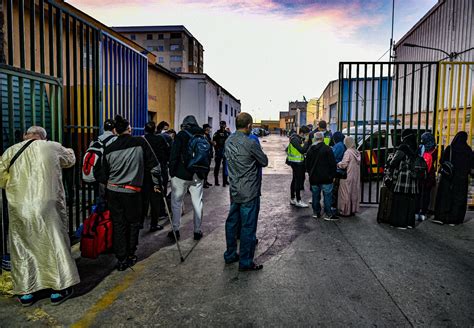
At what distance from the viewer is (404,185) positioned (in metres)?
7.09

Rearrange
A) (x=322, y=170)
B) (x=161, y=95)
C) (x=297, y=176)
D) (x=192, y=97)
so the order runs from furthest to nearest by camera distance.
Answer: (x=192, y=97) → (x=161, y=95) → (x=297, y=176) → (x=322, y=170)

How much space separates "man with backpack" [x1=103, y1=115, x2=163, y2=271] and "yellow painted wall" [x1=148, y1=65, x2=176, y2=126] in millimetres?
12130

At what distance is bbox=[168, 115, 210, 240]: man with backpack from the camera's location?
20.0ft

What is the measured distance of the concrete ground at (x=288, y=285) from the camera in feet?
12.1

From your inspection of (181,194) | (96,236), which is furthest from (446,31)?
(96,236)

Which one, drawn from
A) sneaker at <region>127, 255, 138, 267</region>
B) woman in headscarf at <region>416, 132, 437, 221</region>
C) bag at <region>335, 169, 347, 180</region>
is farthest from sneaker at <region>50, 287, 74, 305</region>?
woman in headscarf at <region>416, 132, 437, 221</region>

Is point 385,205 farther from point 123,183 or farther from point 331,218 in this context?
point 123,183

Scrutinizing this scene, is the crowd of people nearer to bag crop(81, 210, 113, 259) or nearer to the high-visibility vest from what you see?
bag crop(81, 210, 113, 259)

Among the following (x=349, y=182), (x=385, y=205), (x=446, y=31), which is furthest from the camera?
(x=446, y=31)

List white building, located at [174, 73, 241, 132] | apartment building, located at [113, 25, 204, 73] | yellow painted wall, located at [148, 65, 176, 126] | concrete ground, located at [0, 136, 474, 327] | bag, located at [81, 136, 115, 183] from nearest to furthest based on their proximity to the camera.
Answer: concrete ground, located at [0, 136, 474, 327] < bag, located at [81, 136, 115, 183] < yellow painted wall, located at [148, 65, 176, 126] < white building, located at [174, 73, 241, 132] < apartment building, located at [113, 25, 204, 73]

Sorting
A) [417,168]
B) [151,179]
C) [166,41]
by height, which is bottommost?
[151,179]

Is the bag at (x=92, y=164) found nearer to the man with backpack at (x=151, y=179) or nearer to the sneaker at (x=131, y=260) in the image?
the sneaker at (x=131, y=260)

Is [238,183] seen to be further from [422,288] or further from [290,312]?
[422,288]

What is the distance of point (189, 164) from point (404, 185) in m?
3.99
